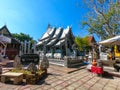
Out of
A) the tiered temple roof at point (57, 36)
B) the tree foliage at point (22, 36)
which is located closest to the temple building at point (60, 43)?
the tiered temple roof at point (57, 36)

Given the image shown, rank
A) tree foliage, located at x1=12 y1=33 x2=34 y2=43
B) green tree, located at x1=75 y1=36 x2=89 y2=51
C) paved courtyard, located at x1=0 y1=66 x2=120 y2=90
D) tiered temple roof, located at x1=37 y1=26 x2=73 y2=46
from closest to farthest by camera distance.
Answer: paved courtyard, located at x1=0 y1=66 x2=120 y2=90 < tiered temple roof, located at x1=37 y1=26 x2=73 y2=46 < green tree, located at x1=75 y1=36 x2=89 y2=51 < tree foliage, located at x1=12 y1=33 x2=34 y2=43

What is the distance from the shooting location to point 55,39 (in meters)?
26.8

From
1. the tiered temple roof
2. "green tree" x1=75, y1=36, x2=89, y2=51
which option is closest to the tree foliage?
Result: the tiered temple roof

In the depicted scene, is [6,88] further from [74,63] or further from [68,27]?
[68,27]

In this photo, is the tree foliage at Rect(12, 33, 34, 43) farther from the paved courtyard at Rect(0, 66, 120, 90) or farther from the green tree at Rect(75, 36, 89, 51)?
the paved courtyard at Rect(0, 66, 120, 90)

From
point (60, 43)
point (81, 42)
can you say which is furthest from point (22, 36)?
point (60, 43)

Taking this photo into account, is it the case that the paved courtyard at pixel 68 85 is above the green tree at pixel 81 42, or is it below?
below

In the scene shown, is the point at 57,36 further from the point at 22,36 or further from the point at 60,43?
the point at 22,36

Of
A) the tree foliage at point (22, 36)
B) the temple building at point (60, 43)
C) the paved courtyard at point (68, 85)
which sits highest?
the tree foliage at point (22, 36)

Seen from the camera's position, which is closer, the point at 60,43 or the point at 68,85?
the point at 68,85

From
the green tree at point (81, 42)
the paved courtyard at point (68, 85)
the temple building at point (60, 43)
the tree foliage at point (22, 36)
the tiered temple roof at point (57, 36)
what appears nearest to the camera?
the paved courtyard at point (68, 85)

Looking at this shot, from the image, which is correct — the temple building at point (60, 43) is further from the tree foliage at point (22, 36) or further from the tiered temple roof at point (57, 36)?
the tree foliage at point (22, 36)

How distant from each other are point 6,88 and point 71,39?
882 inches

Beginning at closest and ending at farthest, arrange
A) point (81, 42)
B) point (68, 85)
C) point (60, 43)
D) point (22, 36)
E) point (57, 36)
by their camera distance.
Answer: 1. point (68, 85)
2. point (60, 43)
3. point (57, 36)
4. point (81, 42)
5. point (22, 36)
